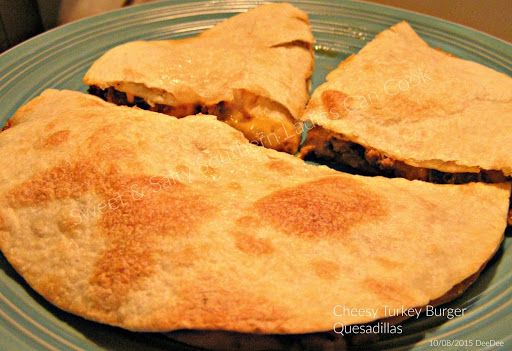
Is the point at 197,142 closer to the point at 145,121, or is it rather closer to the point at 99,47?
the point at 145,121

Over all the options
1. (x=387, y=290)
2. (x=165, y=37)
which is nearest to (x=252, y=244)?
(x=387, y=290)

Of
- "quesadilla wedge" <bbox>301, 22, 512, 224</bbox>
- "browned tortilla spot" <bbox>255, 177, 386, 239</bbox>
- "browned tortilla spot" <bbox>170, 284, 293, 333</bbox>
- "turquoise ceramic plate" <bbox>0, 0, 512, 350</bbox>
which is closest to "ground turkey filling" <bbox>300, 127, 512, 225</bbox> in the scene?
"quesadilla wedge" <bbox>301, 22, 512, 224</bbox>

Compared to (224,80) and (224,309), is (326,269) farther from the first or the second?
(224,80)

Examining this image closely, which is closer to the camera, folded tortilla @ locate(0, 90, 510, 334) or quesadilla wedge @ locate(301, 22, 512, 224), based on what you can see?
folded tortilla @ locate(0, 90, 510, 334)

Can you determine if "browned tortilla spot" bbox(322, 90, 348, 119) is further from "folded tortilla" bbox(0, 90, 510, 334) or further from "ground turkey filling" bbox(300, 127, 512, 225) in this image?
"folded tortilla" bbox(0, 90, 510, 334)

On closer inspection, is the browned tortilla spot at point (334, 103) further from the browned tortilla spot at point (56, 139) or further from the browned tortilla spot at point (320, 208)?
the browned tortilla spot at point (56, 139)

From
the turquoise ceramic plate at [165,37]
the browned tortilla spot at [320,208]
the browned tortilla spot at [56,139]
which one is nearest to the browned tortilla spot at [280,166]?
the browned tortilla spot at [320,208]

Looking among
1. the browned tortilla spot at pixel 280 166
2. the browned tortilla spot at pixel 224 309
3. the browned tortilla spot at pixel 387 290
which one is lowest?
the browned tortilla spot at pixel 387 290
